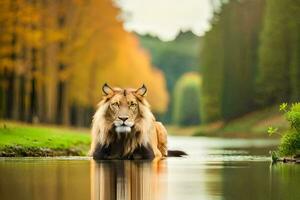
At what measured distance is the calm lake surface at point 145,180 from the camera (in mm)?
12945

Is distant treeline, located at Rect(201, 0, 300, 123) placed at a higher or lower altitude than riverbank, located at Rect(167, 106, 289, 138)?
higher

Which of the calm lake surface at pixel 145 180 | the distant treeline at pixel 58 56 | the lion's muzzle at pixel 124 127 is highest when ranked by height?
the distant treeline at pixel 58 56

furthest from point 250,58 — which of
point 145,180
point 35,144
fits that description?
point 145,180

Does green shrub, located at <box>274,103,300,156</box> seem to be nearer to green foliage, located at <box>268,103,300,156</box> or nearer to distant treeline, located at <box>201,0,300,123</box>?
Answer: green foliage, located at <box>268,103,300,156</box>

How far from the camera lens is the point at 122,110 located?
19.7 meters

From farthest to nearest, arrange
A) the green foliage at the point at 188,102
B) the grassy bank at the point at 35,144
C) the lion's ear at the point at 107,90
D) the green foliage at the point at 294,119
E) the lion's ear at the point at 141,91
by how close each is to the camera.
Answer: the green foliage at the point at 188,102, the grassy bank at the point at 35,144, the green foliage at the point at 294,119, the lion's ear at the point at 141,91, the lion's ear at the point at 107,90

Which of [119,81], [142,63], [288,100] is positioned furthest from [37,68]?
[142,63]

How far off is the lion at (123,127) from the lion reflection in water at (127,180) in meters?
0.44

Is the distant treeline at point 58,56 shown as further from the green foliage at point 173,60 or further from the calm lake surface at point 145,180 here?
the green foliage at point 173,60

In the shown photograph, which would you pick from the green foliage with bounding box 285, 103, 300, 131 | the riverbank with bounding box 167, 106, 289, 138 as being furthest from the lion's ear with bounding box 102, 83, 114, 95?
the riverbank with bounding box 167, 106, 289, 138

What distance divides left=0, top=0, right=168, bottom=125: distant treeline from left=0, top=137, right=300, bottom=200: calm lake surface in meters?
24.2

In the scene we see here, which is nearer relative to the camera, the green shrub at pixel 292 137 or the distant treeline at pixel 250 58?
the green shrub at pixel 292 137

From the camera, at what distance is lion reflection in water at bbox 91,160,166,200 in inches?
507

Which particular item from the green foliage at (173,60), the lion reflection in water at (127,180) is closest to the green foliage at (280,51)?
the lion reflection in water at (127,180)
